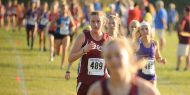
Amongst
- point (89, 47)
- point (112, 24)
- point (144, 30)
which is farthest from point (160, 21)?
point (89, 47)

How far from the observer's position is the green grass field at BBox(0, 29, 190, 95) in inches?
497

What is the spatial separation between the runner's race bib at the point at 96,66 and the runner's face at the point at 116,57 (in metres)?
3.69

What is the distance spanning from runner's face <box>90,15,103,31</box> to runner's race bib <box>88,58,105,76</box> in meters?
0.49

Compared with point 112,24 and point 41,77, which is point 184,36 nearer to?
point 41,77

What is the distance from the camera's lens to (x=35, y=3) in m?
23.2

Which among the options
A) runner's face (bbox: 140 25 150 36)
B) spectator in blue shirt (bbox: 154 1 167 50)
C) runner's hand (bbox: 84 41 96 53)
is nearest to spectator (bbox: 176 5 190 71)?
spectator in blue shirt (bbox: 154 1 167 50)

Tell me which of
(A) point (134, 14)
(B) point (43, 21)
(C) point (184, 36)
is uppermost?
(A) point (134, 14)

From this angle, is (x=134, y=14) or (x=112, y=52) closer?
(x=112, y=52)

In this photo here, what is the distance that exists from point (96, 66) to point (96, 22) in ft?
2.08

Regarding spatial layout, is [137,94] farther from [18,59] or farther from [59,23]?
[18,59]

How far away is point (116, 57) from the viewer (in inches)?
149

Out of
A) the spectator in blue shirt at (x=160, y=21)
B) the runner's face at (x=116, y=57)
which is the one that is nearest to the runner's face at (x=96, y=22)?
the runner's face at (x=116, y=57)

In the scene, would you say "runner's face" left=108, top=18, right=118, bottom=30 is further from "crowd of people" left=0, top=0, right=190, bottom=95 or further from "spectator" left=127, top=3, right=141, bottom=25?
"spectator" left=127, top=3, right=141, bottom=25

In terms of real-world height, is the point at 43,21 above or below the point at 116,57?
below
